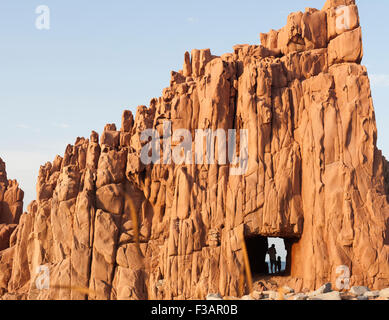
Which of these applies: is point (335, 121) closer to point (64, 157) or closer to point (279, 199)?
point (279, 199)

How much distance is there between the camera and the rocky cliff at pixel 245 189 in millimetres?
30016

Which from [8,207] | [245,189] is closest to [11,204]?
[8,207]

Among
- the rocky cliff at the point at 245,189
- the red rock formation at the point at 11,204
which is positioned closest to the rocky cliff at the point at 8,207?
the red rock formation at the point at 11,204

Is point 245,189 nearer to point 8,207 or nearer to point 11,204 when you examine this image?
point 11,204

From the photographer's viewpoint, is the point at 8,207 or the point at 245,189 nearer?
the point at 245,189

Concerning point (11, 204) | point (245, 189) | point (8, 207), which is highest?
point (11, 204)

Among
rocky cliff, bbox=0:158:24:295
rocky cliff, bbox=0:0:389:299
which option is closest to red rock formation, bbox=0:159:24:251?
rocky cliff, bbox=0:158:24:295

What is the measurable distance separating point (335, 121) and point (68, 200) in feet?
56.9

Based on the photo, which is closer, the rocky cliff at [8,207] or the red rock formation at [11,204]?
the rocky cliff at [8,207]

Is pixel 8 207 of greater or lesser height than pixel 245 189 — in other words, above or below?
above

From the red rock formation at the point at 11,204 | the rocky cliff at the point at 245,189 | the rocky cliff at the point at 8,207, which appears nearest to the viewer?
the rocky cliff at the point at 245,189

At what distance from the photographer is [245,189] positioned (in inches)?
1228

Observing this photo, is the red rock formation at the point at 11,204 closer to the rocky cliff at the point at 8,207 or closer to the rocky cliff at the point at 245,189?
the rocky cliff at the point at 8,207
